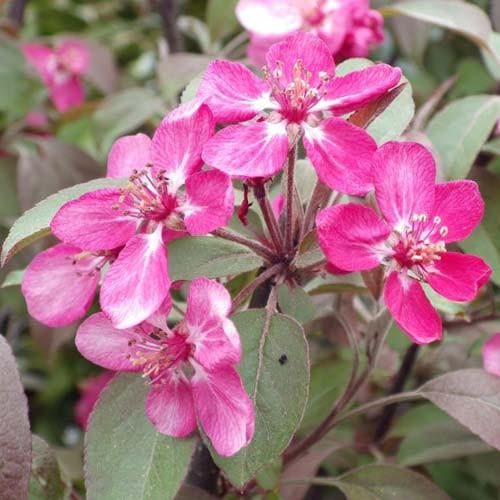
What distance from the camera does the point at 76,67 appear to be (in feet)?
5.92

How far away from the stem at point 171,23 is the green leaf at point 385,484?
38.5 inches

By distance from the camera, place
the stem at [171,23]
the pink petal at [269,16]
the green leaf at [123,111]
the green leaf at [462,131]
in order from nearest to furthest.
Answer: the green leaf at [462,131]
the pink petal at [269,16]
the green leaf at [123,111]
the stem at [171,23]

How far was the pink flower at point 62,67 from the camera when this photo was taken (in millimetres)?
1819

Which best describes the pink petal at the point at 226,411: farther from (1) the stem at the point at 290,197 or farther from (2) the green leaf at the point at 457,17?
(2) the green leaf at the point at 457,17

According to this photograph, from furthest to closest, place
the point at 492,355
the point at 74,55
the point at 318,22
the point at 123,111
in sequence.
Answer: the point at 74,55 → the point at 123,111 → the point at 318,22 → the point at 492,355

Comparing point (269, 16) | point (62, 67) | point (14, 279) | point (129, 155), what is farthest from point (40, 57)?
point (129, 155)

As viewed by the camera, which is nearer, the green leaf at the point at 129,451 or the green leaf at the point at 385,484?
the green leaf at the point at 129,451

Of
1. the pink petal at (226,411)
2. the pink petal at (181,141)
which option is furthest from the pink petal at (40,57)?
the pink petal at (226,411)

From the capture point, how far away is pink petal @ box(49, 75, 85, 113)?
6.12ft

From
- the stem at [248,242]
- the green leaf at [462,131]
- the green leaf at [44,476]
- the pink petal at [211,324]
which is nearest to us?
the pink petal at [211,324]

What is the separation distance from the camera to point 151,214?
80 cm

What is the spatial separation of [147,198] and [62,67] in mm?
1129

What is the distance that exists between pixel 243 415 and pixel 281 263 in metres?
0.16

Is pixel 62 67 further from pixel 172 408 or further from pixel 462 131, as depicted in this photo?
pixel 172 408
